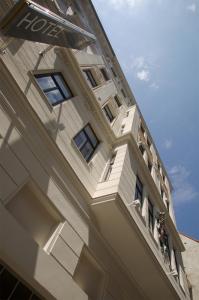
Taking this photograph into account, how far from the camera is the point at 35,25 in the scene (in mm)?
6449

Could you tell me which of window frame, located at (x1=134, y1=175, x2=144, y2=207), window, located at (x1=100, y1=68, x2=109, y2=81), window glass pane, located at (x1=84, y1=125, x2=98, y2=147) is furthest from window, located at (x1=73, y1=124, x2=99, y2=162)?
window, located at (x1=100, y1=68, x2=109, y2=81)

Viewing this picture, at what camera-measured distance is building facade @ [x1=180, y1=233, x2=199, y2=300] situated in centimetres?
2083

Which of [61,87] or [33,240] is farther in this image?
[61,87]

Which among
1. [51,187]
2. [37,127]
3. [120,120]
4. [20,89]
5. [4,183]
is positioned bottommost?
[120,120]

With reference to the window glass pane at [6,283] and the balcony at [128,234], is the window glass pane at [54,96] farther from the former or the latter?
the window glass pane at [6,283]

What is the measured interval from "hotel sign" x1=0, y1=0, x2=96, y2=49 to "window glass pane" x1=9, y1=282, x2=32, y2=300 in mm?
5896

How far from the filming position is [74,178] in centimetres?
933

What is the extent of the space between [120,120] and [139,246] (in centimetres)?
1041

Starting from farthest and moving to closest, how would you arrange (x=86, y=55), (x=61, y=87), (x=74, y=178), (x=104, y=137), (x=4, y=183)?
(x=86, y=55), (x=104, y=137), (x=61, y=87), (x=74, y=178), (x=4, y=183)

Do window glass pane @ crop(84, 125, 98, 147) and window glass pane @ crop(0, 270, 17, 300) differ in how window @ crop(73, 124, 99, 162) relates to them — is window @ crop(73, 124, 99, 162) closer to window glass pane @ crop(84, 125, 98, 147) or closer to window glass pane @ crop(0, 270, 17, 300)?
window glass pane @ crop(84, 125, 98, 147)

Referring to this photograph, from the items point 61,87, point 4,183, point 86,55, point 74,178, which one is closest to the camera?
point 4,183

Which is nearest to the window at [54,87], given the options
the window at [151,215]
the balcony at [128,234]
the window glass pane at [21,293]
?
the balcony at [128,234]

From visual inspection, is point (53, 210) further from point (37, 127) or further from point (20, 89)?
Answer: point (20, 89)

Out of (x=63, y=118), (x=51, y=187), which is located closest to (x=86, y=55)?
(x=63, y=118)
